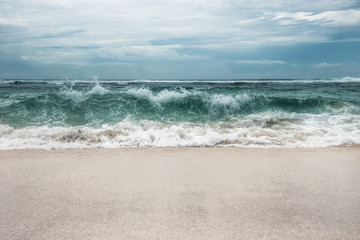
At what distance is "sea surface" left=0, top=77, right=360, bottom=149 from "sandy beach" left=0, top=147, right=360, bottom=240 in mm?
884

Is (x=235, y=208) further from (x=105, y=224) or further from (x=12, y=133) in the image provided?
(x=12, y=133)

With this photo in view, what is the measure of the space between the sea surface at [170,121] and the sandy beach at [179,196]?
0.88 metres

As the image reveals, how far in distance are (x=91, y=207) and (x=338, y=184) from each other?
2370 mm

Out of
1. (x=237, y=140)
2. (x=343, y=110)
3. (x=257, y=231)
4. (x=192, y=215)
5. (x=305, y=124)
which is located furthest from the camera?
(x=343, y=110)

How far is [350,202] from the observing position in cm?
242

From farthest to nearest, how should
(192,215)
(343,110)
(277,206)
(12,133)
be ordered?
(343,110) → (12,133) → (277,206) → (192,215)

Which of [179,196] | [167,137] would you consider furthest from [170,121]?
[179,196]

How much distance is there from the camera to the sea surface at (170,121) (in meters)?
4.85

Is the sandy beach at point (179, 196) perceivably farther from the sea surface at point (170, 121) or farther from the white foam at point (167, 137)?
the sea surface at point (170, 121)

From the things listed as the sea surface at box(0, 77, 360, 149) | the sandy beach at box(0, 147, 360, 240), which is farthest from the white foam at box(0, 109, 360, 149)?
the sandy beach at box(0, 147, 360, 240)

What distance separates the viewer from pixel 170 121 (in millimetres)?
7078

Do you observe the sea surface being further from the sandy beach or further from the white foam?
the sandy beach

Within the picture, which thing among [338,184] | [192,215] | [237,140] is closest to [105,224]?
[192,215]

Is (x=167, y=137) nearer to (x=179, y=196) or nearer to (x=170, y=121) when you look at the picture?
(x=170, y=121)
